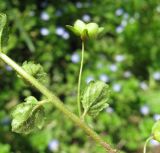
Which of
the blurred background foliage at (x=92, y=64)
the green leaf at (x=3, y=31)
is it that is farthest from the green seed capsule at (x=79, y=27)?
the blurred background foliage at (x=92, y=64)

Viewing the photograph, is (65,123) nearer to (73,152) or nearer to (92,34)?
(73,152)

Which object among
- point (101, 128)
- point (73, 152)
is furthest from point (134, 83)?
point (73, 152)

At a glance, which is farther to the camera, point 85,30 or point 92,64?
point 92,64

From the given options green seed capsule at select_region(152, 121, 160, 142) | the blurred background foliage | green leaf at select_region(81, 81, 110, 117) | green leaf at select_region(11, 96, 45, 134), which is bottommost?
green seed capsule at select_region(152, 121, 160, 142)

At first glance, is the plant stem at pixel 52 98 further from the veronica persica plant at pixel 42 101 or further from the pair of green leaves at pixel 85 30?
the pair of green leaves at pixel 85 30

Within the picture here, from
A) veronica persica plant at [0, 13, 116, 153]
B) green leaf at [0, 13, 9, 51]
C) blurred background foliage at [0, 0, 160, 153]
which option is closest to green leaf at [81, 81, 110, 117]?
veronica persica plant at [0, 13, 116, 153]

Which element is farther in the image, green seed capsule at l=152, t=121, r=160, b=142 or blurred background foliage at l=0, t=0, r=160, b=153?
blurred background foliage at l=0, t=0, r=160, b=153

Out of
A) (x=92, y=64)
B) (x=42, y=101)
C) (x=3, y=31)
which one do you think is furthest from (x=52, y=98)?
(x=92, y=64)

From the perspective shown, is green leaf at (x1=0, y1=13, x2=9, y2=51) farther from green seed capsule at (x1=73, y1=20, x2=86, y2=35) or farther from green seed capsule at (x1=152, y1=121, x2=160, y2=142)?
green seed capsule at (x1=152, y1=121, x2=160, y2=142)

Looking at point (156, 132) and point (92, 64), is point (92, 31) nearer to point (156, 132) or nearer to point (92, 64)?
point (156, 132)
